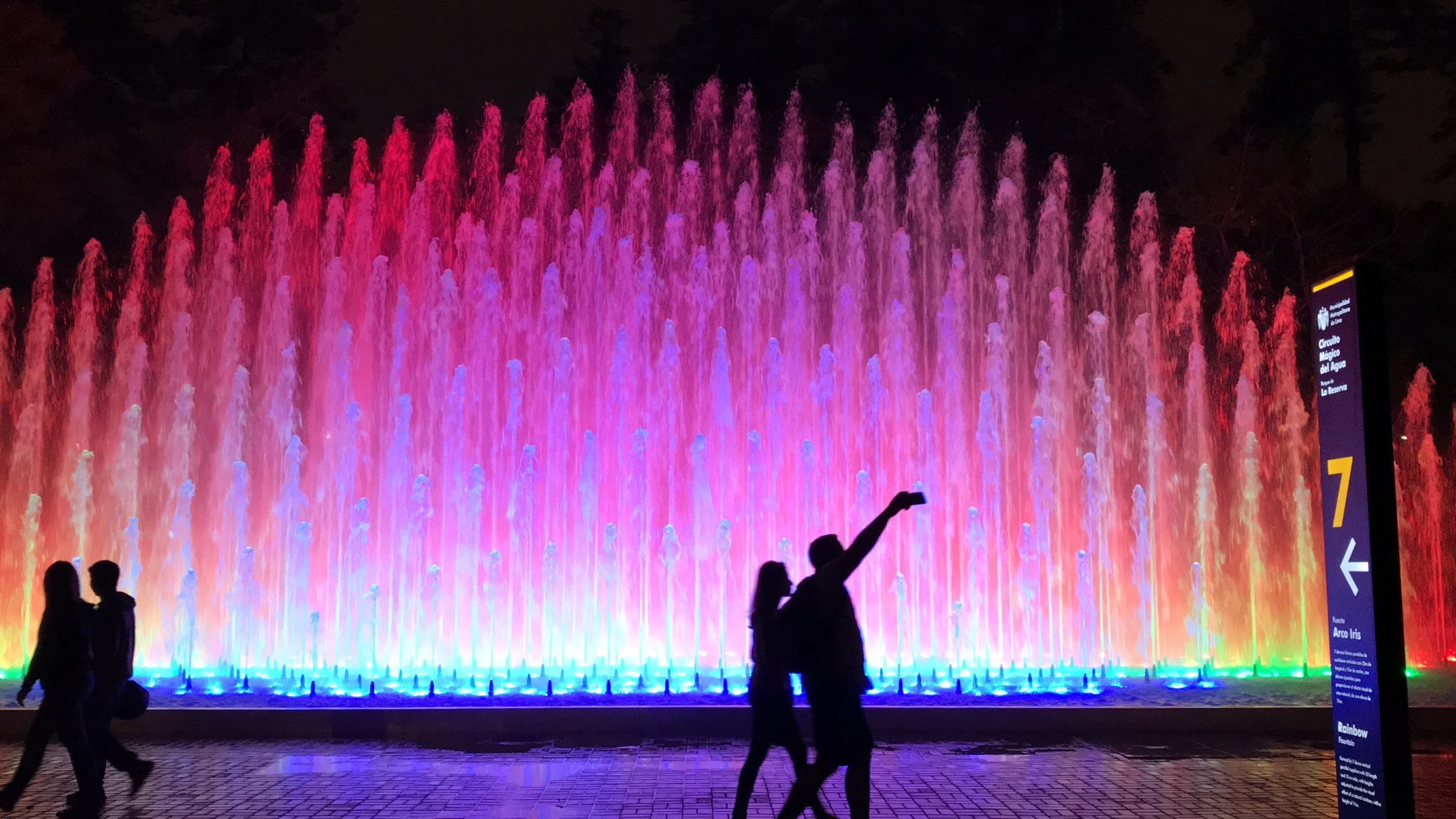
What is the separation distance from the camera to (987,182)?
73.6 ft

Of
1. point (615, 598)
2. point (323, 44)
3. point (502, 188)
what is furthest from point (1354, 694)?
point (323, 44)

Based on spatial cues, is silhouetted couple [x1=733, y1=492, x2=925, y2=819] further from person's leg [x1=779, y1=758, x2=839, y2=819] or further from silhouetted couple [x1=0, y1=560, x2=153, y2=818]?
silhouetted couple [x1=0, y1=560, x2=153, y2=818]

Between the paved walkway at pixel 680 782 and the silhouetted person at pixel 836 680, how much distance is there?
1234 mm

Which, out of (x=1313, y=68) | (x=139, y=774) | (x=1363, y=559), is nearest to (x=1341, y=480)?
(x=1363, y=559)

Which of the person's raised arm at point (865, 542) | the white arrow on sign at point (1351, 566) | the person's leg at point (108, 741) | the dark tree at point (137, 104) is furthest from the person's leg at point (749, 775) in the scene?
the dark tree at point (137, 104)

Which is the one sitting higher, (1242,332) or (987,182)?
(987,182)

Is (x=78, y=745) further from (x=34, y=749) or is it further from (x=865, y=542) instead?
(x=865, y=542)

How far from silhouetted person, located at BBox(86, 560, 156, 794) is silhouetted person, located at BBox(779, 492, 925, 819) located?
381 cm

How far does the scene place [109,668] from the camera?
6.27 meters

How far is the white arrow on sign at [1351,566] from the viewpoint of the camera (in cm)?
464

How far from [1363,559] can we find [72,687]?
19.8 ft

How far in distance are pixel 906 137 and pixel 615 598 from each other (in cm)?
1249

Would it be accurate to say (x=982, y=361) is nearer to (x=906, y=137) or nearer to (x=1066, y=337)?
(x=1066, y=337)

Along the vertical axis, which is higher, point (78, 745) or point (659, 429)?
point (659, 429)
